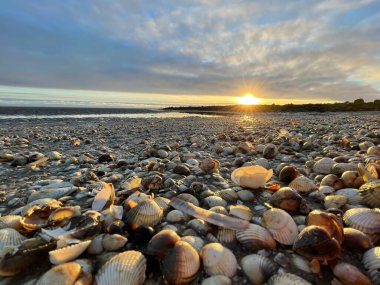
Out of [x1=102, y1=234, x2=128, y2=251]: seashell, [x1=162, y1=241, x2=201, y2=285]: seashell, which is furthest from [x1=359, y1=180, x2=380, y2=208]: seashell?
[x1=102, y1=234, x2=128, y2=251]: seashell

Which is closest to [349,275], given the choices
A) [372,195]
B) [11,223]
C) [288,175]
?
[372,195]

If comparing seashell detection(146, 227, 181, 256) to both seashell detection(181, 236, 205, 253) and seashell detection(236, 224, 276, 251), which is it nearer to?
seashell detection(181, 236, 205, 253)

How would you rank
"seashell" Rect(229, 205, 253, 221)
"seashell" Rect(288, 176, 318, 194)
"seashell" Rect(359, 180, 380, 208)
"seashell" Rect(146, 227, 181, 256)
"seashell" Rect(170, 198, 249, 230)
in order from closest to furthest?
1. "seashell" Rect(146, 227, 181, 256)
2. "seashell" Rect(170, 198, 249, 230)
3. "seashell" Rect(229, 205, 253, 221)
4. "seashell" Rect(359, 180, 380, 208)
5. "seashell" Rect(288, 176, 318, 194)

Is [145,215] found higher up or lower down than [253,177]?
lower down

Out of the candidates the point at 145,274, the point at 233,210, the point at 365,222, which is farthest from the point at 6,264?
the point at 365,222

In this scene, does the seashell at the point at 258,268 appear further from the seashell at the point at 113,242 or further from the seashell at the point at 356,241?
the seashell at the point at 113,242

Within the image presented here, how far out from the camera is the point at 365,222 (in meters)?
1.75

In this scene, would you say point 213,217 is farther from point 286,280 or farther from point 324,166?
point 324,166

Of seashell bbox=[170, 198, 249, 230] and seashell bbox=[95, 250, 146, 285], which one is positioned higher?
seashell bbox=[170, 198, 249, 230]

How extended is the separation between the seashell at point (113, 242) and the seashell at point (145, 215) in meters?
0.20

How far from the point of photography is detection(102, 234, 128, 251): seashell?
1.65 meters

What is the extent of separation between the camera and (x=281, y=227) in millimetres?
1729

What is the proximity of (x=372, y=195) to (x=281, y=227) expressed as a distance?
3.18ft

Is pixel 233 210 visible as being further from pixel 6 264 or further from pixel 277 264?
pixel 6 264
